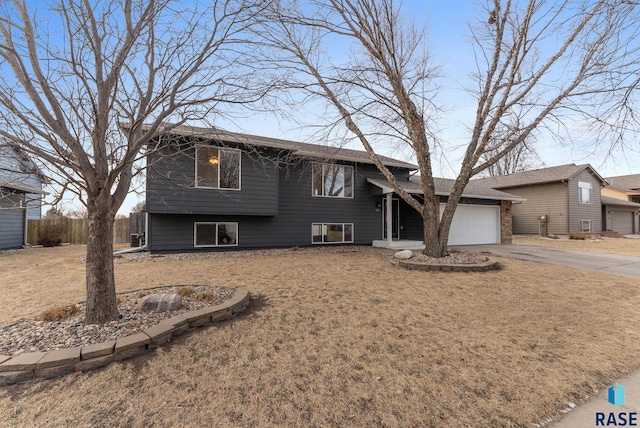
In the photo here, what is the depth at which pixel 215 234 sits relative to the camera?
1049 centimetres

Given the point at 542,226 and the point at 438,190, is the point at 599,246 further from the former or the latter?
the point at 438,190

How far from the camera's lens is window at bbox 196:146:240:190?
9595mm

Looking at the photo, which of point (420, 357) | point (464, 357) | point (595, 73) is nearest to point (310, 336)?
point (420, 357)

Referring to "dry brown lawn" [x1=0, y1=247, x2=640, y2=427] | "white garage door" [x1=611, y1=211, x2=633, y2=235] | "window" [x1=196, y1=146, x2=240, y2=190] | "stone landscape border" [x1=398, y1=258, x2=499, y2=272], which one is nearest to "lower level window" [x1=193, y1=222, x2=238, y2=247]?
"window" [x1=196, y1=146, x2=240, y2=190]

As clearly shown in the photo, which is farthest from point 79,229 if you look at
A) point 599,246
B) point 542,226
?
point 542,226

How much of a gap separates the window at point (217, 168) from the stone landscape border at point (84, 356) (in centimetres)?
701

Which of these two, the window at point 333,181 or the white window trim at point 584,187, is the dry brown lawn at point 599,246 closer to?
the white window trim at point 584,187

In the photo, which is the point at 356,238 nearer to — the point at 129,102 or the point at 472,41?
the point at 472,41

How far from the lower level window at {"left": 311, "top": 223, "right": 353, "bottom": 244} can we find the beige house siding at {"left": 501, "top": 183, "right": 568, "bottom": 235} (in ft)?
53.0

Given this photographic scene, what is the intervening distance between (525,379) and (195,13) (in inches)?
215

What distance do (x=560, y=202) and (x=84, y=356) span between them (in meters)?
25.6

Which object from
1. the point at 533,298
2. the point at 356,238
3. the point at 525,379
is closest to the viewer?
the point at 525,379

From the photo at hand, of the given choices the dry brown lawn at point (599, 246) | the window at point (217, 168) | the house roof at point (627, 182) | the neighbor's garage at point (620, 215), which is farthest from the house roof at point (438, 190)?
the house roof at point (627, 182)

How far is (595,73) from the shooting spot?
649 centimetres
